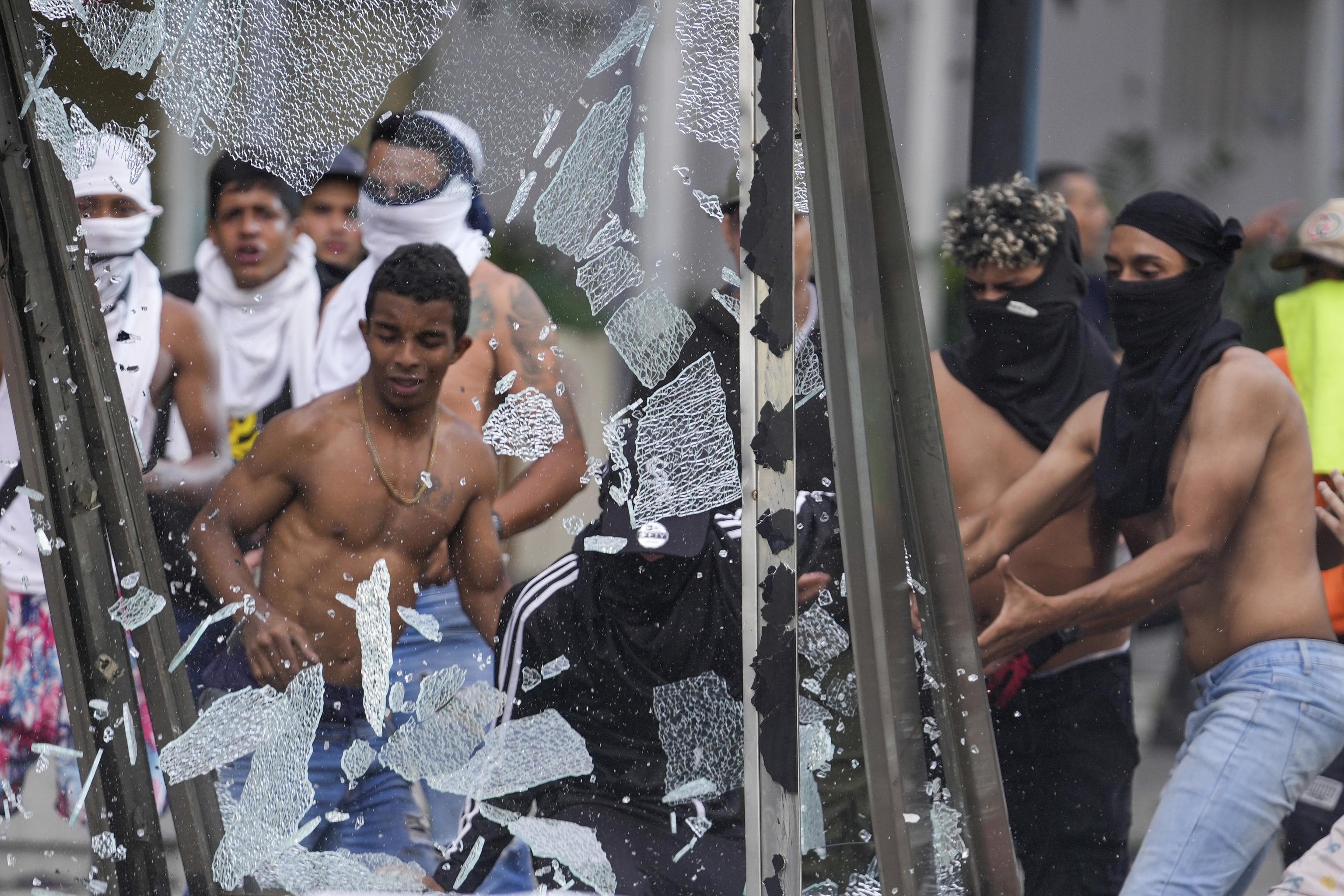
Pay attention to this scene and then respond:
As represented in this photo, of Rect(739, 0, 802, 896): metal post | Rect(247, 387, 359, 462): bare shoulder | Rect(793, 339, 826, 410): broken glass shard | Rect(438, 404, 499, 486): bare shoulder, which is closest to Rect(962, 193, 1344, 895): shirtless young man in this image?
Rect(793, 339, 826, 410): broken glass shard

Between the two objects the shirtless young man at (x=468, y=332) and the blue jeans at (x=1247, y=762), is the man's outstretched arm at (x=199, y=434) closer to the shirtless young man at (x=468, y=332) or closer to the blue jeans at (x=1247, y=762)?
the shirtless young man at (x=468, y=332)

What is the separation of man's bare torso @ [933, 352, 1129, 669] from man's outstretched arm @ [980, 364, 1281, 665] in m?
0.03

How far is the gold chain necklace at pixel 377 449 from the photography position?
1917mm

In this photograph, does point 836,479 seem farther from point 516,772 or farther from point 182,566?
point 182,566

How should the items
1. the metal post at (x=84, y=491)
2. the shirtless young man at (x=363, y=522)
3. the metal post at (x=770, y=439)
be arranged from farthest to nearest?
the shirtless young man at (x=363, y=522)
the metal post at (x=84, y=491)
the metal post at (x=770, y=439)

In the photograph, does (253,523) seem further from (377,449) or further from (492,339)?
(492,339)

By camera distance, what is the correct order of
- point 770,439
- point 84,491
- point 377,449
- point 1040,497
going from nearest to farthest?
point 770,439 < point 84,491 < point 1040,497 < point 377,449

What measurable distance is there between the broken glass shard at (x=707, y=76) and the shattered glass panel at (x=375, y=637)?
0.89 meters

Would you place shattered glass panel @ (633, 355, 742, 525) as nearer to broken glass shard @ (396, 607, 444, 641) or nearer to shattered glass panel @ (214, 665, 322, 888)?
broken glass shard @ (396, 607, 444, 641)

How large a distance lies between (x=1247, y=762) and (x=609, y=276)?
1.26m

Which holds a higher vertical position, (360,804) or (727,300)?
(727,300)

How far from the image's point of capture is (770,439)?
1347mm

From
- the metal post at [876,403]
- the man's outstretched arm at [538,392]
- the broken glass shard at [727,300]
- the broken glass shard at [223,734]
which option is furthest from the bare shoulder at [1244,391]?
the broken glass shard at [223,734]

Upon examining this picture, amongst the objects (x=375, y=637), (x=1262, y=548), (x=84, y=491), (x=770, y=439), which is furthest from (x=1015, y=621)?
(x=84, y=491)
